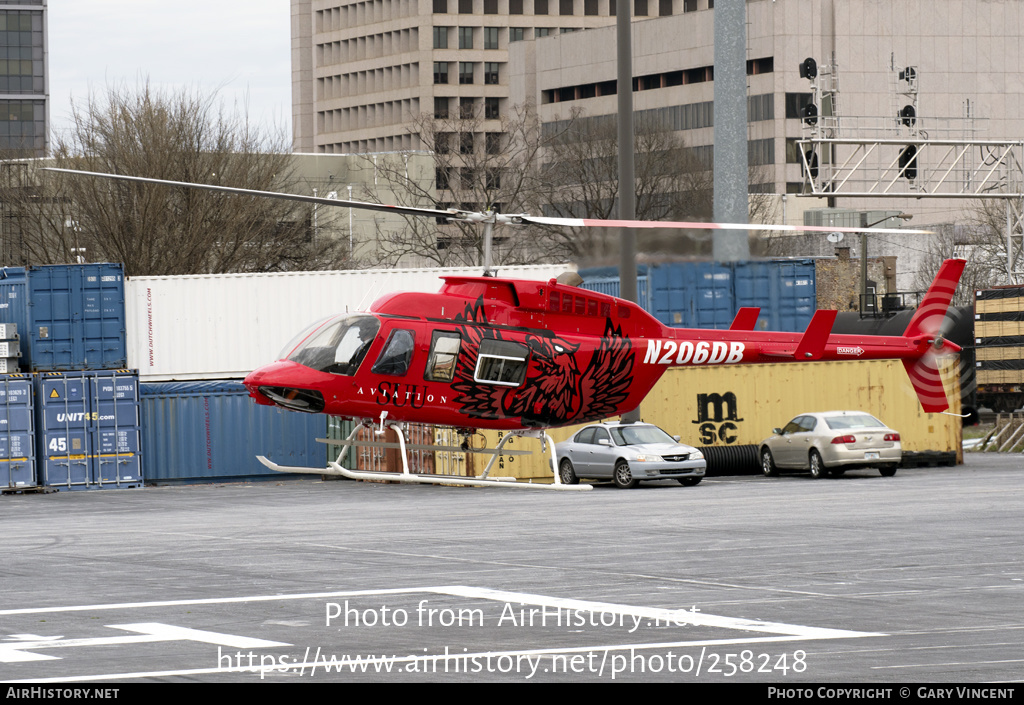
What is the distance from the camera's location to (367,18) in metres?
145

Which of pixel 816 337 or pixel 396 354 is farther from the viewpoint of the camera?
pixel 816 337

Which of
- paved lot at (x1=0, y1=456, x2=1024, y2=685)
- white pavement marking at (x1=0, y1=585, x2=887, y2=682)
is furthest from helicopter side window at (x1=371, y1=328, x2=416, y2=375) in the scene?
white pavement marking at (x1=0, y1=585, x2=887, y2=682)

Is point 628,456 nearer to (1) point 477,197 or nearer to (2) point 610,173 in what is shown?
(2) point 610,173

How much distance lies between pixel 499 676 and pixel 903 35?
108368 mm

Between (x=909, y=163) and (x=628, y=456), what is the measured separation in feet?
46.4

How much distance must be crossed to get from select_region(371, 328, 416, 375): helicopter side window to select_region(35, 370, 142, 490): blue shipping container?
1864 centimetres

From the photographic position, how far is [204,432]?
3731 cm

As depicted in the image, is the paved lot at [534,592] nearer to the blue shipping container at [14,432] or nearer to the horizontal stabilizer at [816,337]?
the horizontal stabilizer at [816,337]

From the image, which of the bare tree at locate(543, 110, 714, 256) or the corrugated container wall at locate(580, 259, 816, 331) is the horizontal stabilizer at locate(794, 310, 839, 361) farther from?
the bare tree at locate(543, 110, 714, 256)

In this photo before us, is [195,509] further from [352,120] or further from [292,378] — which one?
[352,120]

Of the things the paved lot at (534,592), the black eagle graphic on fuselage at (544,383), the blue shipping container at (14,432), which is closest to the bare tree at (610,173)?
the blue shipping container at (14,432)

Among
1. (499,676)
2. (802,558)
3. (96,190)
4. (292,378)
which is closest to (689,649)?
(499,676)

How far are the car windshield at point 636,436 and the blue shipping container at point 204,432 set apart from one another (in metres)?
9.27

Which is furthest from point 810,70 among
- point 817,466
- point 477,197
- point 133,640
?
point 133,640
